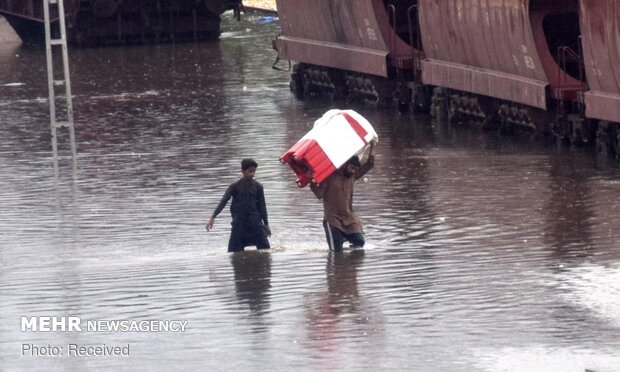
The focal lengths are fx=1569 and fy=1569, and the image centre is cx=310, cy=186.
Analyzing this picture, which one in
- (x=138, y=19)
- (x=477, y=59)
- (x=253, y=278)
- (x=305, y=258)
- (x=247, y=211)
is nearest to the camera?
(x=253, y=278)

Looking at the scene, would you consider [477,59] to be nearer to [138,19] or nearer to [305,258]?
[305,258]

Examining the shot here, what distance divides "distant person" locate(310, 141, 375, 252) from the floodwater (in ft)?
0.96

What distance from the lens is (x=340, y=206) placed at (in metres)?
14.5

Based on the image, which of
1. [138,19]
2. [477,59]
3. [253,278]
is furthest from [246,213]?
[138,19]

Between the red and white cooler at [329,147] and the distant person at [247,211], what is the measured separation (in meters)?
0.44

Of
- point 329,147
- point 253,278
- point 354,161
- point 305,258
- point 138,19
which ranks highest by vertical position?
point 329,147

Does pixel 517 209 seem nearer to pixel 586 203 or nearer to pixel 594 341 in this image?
pixel 586 203

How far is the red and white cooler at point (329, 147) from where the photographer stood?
47.3 feet

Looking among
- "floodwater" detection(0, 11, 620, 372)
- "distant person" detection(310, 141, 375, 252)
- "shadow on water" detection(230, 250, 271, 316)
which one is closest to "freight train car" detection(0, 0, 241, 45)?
"floodwater" detection(0, 11, 620, 372)

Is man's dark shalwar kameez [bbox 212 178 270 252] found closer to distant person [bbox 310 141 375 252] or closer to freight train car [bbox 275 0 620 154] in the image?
distant person [bbox 310 141 375 252]

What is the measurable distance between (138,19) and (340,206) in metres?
35.6

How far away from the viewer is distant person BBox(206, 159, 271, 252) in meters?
14.4

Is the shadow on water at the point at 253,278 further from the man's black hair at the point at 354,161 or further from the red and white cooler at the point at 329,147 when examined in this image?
the man's black hair at the point at 354,161

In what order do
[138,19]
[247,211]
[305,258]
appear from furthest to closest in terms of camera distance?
[138,19] < [247,211] < [305,258]
